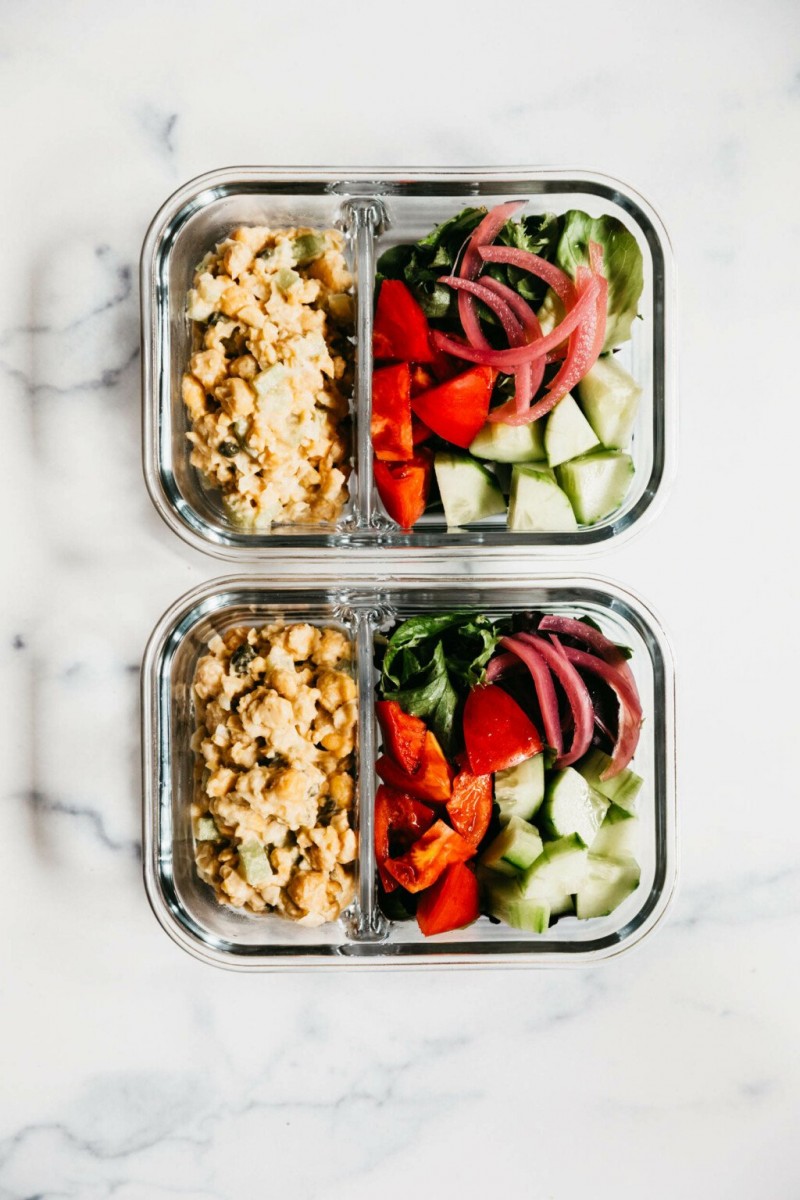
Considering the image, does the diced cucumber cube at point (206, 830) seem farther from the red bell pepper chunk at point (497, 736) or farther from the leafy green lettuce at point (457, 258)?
the leafy green lettuce at point (457, 258)

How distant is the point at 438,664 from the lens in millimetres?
1612

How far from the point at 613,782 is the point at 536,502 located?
50 cm

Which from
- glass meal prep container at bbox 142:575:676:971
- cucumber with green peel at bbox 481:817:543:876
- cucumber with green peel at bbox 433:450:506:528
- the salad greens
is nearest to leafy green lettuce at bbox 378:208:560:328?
the salad greens

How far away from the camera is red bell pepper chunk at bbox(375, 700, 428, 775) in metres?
1.59

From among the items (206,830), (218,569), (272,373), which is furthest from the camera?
(218,569)

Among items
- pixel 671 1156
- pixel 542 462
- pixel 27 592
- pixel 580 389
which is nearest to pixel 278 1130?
pixel 671 1156

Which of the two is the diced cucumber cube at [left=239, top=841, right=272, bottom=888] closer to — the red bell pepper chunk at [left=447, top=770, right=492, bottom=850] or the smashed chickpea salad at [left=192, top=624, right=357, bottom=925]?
the smashed chickpea salad at [left=192, top=624, right=357, bottom=925]

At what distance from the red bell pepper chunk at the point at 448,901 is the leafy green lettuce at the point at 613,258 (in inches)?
37.0

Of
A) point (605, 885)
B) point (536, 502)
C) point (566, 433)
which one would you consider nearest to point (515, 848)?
point (605, 885)

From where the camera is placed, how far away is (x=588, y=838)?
64.3 inches

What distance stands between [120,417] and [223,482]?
36 centimetres

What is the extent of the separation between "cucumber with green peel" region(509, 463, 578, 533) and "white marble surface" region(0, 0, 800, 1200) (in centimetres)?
29

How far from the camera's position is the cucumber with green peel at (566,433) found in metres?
1.57

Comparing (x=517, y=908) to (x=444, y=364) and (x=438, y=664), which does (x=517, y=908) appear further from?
(x=444, y=364)
